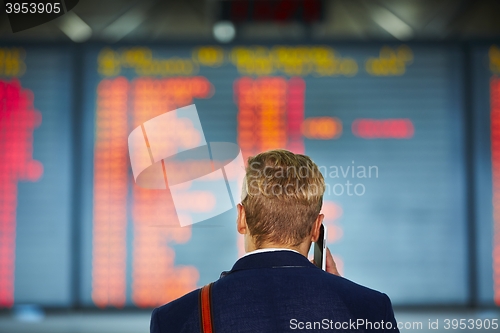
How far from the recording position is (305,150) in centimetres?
166

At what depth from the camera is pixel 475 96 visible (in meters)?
1.64

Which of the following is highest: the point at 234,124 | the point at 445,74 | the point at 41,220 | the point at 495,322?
the point at 445,74

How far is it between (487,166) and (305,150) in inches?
24.0

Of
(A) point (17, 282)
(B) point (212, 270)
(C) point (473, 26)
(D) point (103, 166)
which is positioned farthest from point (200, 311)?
(C) point (473, 26)

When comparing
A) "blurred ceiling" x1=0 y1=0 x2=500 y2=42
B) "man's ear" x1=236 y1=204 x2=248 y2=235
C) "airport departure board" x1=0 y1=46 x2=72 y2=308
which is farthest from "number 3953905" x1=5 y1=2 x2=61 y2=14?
"man's ear" x1=236 y1=204 x2=248 y2=235

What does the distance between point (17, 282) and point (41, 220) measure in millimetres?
223

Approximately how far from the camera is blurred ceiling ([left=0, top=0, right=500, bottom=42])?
1738mm

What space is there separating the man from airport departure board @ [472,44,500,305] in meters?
1.19

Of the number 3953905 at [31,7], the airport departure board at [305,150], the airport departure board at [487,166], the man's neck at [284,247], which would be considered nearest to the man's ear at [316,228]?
the man's neck at [284,247]

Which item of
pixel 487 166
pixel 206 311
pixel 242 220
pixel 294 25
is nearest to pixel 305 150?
pixel 294 25

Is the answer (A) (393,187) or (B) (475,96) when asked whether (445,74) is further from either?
(A) (393,187)

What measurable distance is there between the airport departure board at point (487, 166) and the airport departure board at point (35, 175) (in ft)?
4.50

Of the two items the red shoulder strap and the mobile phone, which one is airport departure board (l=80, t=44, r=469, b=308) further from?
the red shoulder strap

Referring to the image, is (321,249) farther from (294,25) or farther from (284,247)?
(294,25)
